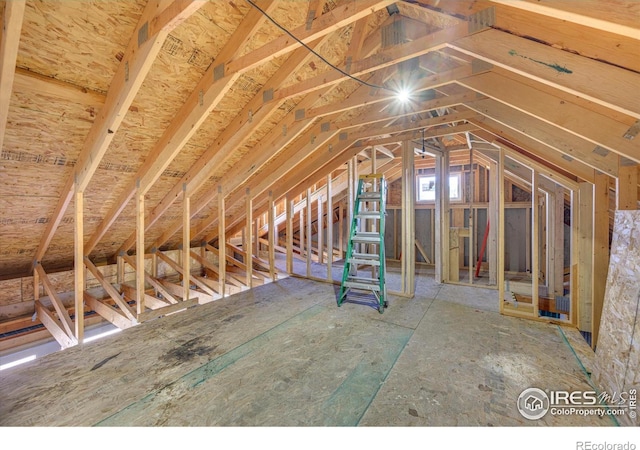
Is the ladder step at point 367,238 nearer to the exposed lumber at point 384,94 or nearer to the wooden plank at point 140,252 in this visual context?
the exposed lumber at point 384,94

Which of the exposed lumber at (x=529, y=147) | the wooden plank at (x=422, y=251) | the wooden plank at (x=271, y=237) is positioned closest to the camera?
the exposed lumber at (x=529, y=147)

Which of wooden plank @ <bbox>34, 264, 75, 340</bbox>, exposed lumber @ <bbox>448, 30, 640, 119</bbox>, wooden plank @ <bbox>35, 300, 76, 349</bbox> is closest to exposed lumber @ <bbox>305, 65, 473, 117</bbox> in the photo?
exposed lumber @ <bbox>448, 30, 640, 119</bbox>

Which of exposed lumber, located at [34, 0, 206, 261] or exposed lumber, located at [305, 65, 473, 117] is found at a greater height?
exposed lumber, located at [305, 65, 473, 117]

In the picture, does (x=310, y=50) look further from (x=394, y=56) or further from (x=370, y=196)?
(x=370, y=196)

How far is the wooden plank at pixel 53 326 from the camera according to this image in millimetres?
3070

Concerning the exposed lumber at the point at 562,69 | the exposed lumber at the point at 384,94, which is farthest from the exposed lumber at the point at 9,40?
the exposed lumber at the point at 562,69

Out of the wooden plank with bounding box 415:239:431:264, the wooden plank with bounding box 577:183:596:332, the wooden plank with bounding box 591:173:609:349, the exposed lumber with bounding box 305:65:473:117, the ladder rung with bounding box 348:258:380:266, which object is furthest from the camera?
the wooden plank with bounding box 415:239:431:264

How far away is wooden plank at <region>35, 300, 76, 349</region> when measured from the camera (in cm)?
307

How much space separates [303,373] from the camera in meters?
2.03

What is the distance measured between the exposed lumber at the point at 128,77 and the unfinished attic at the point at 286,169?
2 centimetres

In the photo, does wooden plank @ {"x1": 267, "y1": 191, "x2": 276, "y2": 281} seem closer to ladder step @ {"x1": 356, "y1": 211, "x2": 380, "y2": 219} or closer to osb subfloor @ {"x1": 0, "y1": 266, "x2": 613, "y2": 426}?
osb subfloor @ {"x1": 0, "y1": 266, "x2": 613, "y2": 426}

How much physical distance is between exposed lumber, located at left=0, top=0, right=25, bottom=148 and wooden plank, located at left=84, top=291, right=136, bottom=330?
8.14ft
